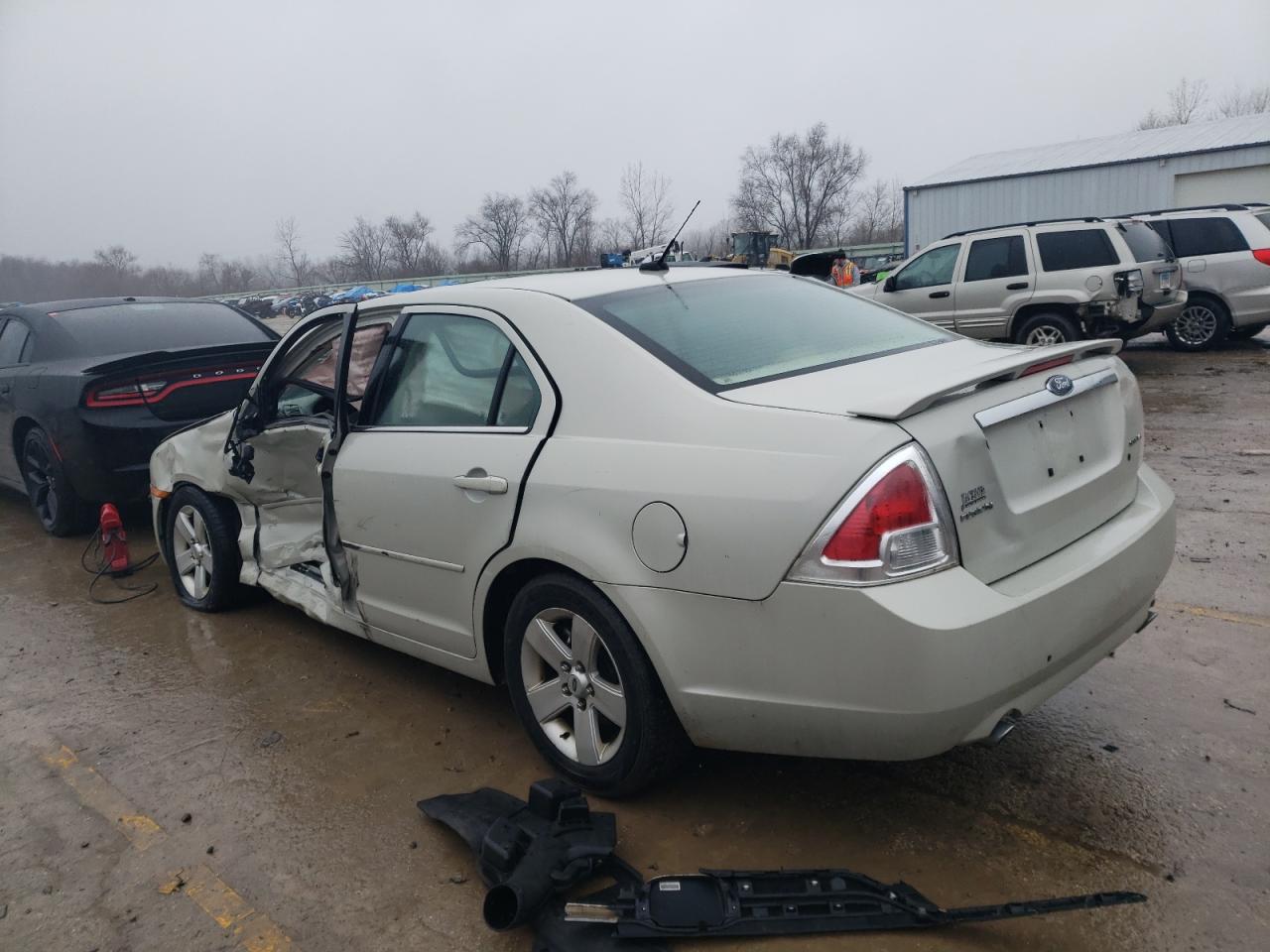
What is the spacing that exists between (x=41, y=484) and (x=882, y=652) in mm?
6809

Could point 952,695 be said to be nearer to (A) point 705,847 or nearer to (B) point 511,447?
(A) point 705,847

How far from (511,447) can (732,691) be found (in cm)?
110

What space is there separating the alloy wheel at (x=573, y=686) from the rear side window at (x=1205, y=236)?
12.2 metres

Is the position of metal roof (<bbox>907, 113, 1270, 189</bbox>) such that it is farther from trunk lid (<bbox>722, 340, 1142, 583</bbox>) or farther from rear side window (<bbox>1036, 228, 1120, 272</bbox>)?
trunk lid (<bbox>722, 340, 1142, 583</bbox>)

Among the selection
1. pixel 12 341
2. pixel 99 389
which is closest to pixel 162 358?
pixel 99 389

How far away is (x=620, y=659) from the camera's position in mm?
2809

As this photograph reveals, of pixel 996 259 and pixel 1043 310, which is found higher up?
pixel 996 259

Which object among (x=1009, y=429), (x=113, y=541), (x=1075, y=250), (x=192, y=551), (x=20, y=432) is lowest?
(x=113, y=541)

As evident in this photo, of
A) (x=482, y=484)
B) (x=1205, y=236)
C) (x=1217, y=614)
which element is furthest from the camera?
(x=1205, y=236)

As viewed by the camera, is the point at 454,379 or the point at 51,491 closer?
the point at 454,379

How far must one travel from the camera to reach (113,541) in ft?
19.4

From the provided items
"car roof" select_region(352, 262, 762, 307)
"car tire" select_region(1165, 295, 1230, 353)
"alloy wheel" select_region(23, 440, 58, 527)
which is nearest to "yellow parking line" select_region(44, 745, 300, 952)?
"car roof" select_region(352, 262, 762, 307)

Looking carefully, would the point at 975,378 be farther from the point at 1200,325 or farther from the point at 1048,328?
the point at 1200,325

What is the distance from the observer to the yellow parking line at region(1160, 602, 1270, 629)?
4.09 meters
